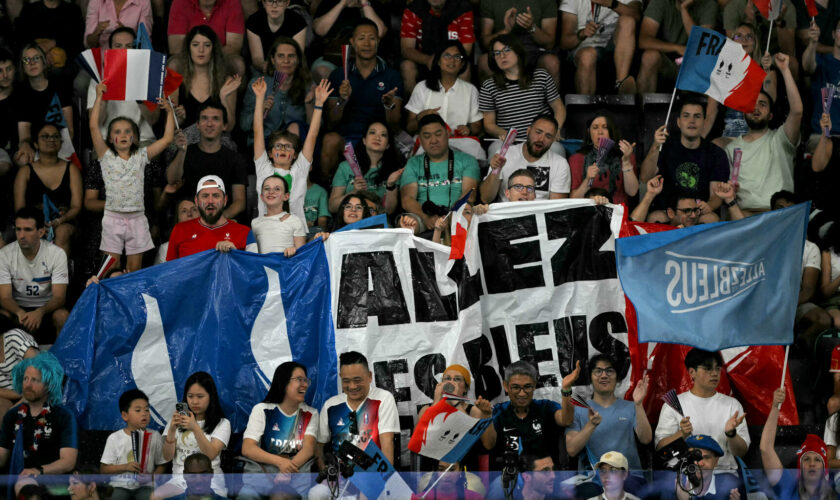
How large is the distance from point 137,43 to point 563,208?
4.23 meters

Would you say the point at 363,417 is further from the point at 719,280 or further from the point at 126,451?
the point at 719,280

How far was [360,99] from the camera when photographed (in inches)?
502

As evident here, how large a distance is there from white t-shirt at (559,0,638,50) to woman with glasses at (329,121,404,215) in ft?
8.30

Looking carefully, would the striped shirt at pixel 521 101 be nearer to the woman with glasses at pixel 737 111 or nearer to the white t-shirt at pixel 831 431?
the woman with glasses at pixel 737 111

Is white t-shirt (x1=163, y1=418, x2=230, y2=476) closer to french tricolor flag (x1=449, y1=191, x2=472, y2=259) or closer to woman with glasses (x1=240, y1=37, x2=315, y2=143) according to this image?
french tricolor flag (x1=449, y1=191, x2=472, y2=259)

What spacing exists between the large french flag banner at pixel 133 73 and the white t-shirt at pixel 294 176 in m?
1.09

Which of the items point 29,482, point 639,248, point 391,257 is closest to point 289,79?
point 391,257

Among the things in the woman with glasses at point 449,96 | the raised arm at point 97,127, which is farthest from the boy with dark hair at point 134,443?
the woman with glasses at point 449,96

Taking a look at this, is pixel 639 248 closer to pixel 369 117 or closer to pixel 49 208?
pixel 369 117

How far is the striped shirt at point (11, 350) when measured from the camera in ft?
34.2

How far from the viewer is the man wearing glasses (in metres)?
9.45

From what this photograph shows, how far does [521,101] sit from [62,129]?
13.8 feet

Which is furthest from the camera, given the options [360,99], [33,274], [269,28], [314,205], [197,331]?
[269,28]

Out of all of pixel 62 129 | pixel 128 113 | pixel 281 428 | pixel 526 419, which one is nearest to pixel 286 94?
pixel 128 113
